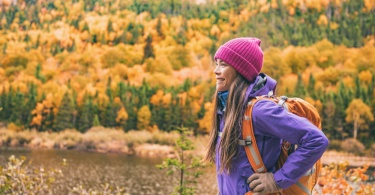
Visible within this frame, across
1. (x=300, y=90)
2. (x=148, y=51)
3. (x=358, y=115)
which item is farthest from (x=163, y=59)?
(x=358, y=115)

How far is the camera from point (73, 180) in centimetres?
2653

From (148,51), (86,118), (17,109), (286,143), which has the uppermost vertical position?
(286,143)

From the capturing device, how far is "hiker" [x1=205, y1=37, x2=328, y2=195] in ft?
6.76

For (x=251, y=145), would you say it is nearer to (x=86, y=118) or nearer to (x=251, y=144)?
(x=251, y=144)

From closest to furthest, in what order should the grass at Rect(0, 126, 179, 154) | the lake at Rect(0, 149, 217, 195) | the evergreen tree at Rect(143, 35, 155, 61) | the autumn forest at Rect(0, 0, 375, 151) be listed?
the lake at Rect(0, 149, 217, 195), the grass at Rect(0, 126, 179, 154), the autumn forest at Rect(0, 0, 375, 151), the evergreen tree at Rect(143, 35, 155, 61)

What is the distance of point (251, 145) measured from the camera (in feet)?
7.07

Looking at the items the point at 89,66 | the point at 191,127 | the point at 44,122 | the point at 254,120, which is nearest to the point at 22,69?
the point at 89,66

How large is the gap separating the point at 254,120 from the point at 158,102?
7428 cm

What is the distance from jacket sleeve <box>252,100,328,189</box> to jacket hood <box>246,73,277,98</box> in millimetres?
107

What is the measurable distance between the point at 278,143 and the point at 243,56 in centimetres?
45

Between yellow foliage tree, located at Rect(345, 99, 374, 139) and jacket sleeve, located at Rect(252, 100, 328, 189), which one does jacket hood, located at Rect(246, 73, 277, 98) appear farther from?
yellow foliage tree, located at Rect(345, 99, 374, 139)

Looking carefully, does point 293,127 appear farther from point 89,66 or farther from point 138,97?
point 89,66

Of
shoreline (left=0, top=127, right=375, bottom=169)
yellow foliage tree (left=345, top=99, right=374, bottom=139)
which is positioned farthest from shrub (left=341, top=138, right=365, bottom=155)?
yellow foliage tree (left=345, top=99, right=374, bottom=139)

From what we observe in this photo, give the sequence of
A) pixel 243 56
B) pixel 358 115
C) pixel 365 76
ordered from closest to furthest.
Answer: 1. pixel 243 56
2. pixel 358 115
3. pixel 365 76
